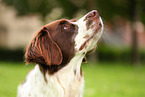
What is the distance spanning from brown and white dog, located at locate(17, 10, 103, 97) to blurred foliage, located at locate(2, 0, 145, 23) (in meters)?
9.81

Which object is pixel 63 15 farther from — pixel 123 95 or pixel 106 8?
pixel 123 95

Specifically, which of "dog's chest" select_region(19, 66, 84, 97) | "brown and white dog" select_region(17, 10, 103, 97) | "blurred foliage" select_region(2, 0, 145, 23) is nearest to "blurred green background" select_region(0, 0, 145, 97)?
"blurred foliage" select_region(2, 0, 145, 23)

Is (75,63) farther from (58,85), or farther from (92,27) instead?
(92,27)

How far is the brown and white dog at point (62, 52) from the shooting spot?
2.97 m

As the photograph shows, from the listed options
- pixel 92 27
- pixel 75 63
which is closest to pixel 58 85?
pixel 75 63

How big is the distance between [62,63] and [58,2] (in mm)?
10907

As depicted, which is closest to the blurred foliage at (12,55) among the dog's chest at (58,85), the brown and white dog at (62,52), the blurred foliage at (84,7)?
the blurred foliage at (84,7)

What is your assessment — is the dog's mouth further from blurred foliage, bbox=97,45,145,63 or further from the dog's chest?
blurred foliage, bbox=97,45,145,63

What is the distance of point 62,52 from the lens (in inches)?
120

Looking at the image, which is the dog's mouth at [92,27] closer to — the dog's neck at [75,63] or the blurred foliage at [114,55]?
the dog's neck at [75,63]

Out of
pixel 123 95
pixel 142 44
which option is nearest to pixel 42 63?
pixel 123 95

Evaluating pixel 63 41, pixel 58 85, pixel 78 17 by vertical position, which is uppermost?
pixel 78 17

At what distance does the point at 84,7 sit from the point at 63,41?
1154 centimetres

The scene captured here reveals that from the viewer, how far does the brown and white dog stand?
9.74 feet
